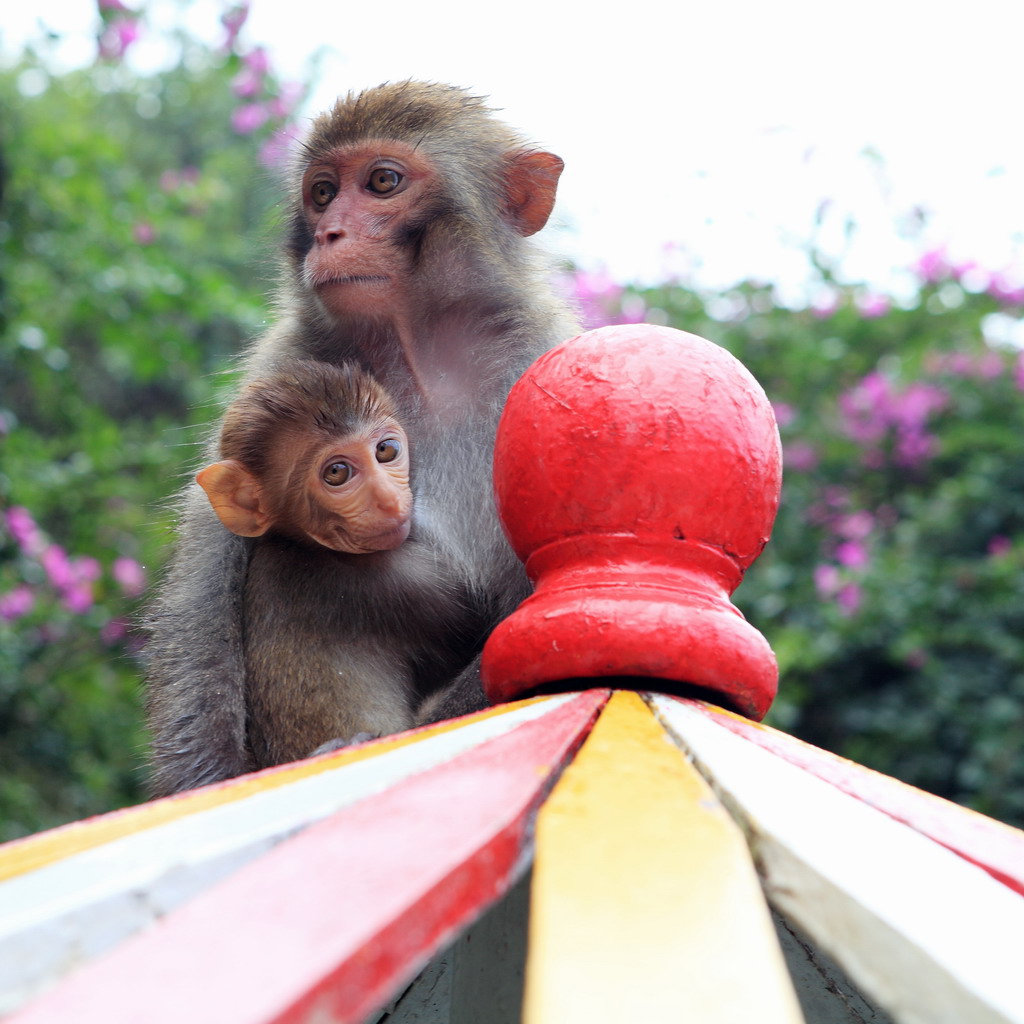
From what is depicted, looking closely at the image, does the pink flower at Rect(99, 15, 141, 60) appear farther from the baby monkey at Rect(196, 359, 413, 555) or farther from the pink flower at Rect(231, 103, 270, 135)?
the baby monkey at Rect(196, 359, 413, 555)

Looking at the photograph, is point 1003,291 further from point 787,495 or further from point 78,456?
point 78,456

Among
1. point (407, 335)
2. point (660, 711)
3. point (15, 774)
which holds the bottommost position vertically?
point (15, 774)

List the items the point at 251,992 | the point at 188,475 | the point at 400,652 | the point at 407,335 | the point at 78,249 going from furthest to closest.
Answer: the point at 78,249, the point at 188,475, the point at 407,335, the point at 400,652, the point at 251,992

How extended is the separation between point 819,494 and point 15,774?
142 inches

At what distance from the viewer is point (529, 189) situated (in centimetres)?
235

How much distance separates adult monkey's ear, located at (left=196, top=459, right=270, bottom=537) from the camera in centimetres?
186

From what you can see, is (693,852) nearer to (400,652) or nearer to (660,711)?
(660,711)

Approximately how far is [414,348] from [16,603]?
275cm

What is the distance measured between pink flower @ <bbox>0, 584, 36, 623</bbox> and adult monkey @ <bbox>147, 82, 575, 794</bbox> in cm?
229

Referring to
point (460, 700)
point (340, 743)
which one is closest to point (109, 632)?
point (460, 700)

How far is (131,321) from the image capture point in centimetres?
445

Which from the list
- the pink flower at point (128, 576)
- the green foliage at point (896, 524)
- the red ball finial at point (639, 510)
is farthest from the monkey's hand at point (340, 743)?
the pink flower at point (128, 576)

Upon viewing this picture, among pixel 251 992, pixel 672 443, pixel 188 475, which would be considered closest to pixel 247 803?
pixel 251 992

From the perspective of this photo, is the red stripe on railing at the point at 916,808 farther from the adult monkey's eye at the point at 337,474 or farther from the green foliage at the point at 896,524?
the green foliage at the point at 896,524
